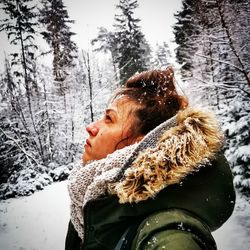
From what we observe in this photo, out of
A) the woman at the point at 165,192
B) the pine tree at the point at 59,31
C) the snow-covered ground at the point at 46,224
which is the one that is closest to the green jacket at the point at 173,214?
the woman at the point at 165,192

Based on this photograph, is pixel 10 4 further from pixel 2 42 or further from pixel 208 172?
pixel 208 172

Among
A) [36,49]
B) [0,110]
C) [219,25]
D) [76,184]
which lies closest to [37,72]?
[36,49]

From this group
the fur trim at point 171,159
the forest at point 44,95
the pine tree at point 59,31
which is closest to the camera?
the fur trim at point 171,159

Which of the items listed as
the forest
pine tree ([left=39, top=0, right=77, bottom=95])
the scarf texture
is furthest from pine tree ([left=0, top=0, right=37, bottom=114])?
the scarf texture

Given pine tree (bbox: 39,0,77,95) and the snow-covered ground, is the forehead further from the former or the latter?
pine tree (bbox: 39,0,77,95)

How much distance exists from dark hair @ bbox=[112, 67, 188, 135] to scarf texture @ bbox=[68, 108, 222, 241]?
0.25m

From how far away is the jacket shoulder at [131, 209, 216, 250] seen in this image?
2.45 feet

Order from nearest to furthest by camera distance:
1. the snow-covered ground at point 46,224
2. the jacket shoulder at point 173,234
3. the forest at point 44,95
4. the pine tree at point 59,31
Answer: the jacket shoulder at point 173,234 → the snow-covered ground at point 46,224 → the forest at point 44,95 → the pine tree at point 59,31

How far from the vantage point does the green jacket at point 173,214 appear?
79 centimetres

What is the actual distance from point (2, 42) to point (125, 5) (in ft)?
42.5

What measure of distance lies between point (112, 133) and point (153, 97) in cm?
31

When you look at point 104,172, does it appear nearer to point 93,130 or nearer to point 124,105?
point 93,130

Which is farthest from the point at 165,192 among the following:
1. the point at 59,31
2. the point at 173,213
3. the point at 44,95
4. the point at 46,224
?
the point at 59,31

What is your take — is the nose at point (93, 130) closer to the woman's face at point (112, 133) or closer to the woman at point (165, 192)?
the woman's face at point (112, 133)
